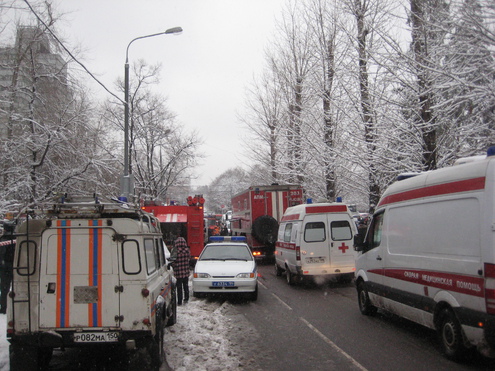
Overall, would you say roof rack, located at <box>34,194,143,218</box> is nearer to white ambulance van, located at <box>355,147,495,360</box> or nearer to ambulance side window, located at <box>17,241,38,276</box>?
ambulance side window, located at <box>17,241,38,276</box>

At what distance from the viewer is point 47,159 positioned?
17.8 m

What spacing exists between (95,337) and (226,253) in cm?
796

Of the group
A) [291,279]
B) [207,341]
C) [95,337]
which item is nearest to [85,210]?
[95,337]

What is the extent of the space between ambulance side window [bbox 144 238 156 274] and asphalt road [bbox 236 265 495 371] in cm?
201

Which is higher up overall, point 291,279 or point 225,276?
point 225,276

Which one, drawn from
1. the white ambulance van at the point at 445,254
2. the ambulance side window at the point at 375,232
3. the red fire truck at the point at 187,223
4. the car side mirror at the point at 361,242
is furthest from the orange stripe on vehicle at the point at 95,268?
the red fire truck at the point at 187,223

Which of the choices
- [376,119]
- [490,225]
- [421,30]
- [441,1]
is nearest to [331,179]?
[376,119]

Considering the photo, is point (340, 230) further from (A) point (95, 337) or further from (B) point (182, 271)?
(A) point (95, 337)

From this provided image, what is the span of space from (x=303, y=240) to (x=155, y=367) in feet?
28.2

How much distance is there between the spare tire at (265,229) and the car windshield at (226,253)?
24.1ft

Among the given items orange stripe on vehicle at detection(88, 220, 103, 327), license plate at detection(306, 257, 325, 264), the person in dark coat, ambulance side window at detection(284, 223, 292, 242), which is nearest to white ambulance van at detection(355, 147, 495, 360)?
orange stripe on vehicle at detection(88, 220, 103, 327)

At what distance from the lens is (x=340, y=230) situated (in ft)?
46.7

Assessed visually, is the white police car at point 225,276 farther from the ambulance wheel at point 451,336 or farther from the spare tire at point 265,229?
the spare tire at point 265,229

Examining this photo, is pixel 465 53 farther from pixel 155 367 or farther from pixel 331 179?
pixel 331 179
